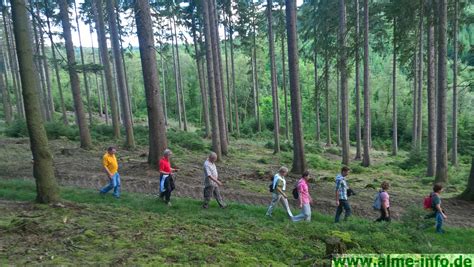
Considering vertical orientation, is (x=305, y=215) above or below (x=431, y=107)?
below

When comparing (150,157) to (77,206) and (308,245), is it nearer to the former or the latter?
(77,206)

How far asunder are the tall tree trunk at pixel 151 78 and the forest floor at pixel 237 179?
1.07 m

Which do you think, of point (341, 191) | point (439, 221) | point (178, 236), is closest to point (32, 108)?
point (178, 236)

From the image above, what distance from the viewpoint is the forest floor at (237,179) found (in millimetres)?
12320

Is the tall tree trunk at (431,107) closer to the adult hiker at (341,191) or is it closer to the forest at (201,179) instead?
the forest at (201,179)

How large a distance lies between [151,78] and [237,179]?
5.21 meters

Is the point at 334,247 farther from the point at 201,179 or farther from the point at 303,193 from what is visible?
the point at 201,179

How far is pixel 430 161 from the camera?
1883 cm

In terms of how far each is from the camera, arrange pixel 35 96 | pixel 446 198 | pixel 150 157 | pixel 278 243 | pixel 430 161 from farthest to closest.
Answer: pixel 430 161, pixel 150 157, pixel 446 198, pixel 35 96, pixel 278 243

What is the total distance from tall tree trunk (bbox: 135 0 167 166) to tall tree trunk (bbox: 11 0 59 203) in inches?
227

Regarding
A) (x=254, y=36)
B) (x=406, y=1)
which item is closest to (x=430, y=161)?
(x=406, y=1)

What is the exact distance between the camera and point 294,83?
16.0 m

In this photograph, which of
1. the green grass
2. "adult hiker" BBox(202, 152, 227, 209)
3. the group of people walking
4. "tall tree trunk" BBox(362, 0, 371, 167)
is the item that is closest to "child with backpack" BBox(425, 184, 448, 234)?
the group of people walking

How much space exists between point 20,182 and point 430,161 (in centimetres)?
1791
